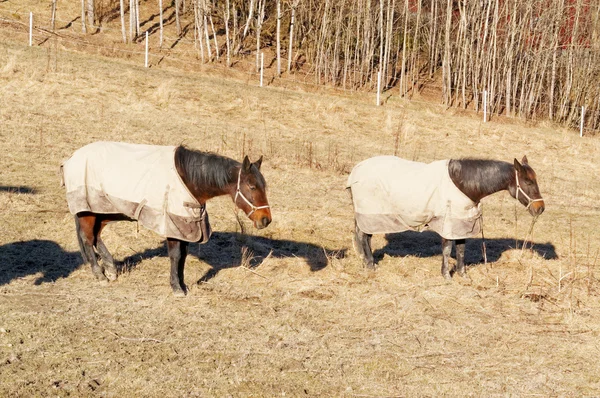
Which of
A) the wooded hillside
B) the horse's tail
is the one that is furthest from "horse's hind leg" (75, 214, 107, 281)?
the wooded hillside

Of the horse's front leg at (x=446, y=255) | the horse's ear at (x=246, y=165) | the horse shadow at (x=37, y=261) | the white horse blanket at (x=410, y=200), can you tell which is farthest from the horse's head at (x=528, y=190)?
the horse shadow at (x=37, y=261)

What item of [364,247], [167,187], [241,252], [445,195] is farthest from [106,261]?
[445,195]

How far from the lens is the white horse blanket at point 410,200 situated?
29.0 feet

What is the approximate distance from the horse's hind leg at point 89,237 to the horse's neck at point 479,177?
4403mm

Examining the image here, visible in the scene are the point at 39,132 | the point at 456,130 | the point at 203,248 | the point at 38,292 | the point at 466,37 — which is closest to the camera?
the point at 38,292

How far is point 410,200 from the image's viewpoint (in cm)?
901

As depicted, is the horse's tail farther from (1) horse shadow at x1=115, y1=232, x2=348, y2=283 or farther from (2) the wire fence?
(2) the wire fence

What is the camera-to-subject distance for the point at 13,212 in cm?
1079

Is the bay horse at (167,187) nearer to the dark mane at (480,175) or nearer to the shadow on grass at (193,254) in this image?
the shadow on grass at (193,254)

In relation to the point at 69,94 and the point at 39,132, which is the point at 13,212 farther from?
the point at 69,94

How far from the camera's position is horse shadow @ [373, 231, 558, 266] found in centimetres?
1064

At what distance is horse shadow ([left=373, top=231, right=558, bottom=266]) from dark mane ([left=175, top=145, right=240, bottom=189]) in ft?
10.7

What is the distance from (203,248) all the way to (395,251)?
9.46 feet

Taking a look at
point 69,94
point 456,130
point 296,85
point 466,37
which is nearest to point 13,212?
point 69,94
